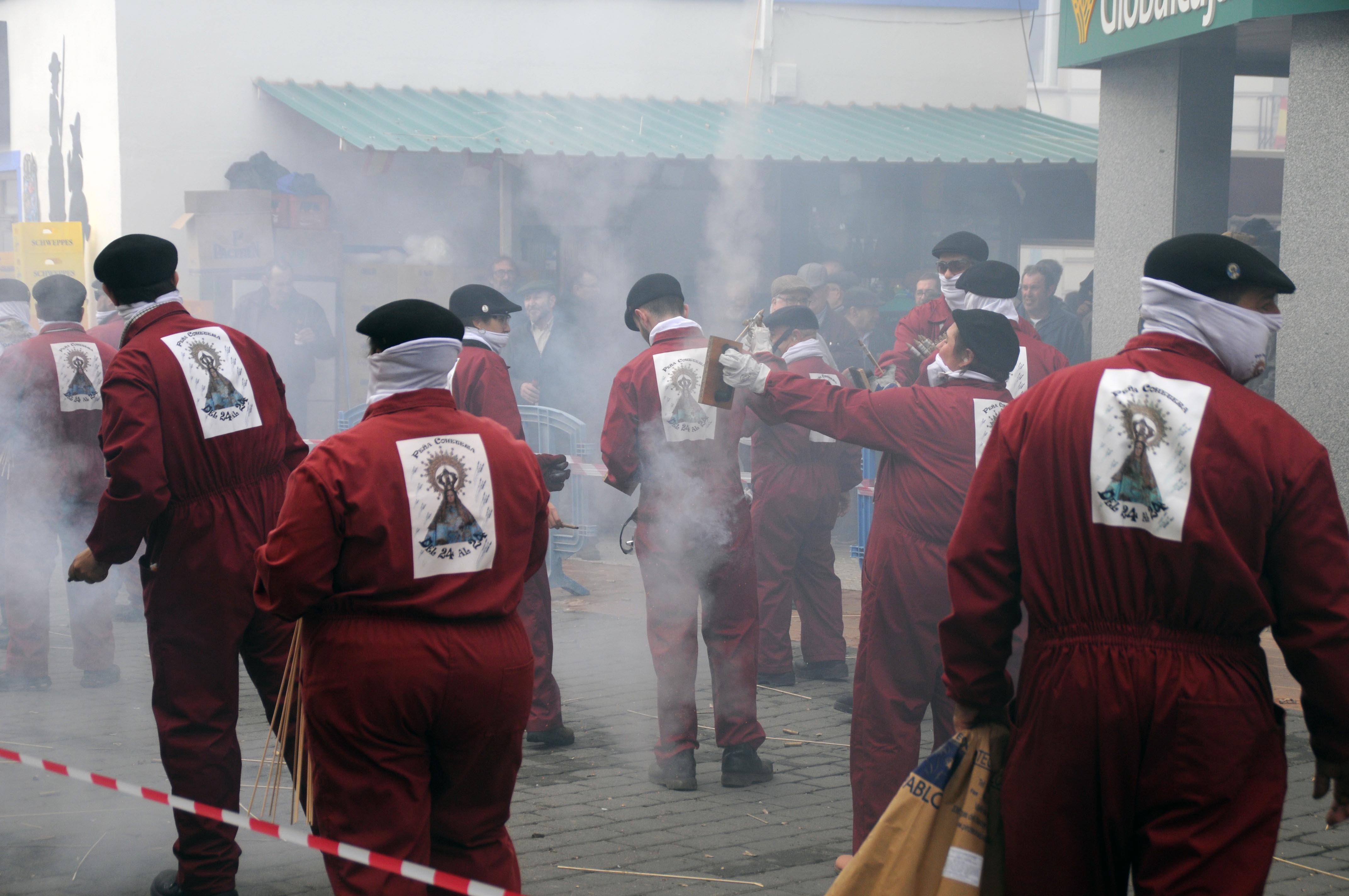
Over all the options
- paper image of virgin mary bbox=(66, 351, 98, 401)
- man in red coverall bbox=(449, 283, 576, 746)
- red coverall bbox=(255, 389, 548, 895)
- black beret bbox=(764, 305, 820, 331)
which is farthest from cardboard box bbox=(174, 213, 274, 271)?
red coverall bbox=(255, 389, 548, 895)

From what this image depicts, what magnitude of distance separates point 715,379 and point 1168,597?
223 cm

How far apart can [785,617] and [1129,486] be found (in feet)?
14.0

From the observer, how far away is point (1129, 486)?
2613mm

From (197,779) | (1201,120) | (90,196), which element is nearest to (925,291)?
(1201,120)

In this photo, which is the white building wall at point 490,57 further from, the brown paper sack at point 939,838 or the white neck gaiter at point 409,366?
the brown paper sack at point 939,838

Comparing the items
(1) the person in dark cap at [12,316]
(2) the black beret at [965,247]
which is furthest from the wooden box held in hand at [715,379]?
(1) the person in dark cap at [12,316]

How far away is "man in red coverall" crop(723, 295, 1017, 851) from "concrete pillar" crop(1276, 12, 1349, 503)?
3.36 m

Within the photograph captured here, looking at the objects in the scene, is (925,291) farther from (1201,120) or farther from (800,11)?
(800,11)

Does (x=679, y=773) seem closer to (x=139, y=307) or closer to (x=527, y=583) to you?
(x=527, y=583)

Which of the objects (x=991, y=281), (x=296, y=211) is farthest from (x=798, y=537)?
(x=296, y=211)

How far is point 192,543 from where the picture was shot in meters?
3.90

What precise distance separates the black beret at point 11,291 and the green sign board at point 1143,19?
6745mm

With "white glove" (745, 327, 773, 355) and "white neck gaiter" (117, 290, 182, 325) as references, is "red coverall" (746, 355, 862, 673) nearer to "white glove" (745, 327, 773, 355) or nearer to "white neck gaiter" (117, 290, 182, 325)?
"white glove" (745, 327, 773, 355)

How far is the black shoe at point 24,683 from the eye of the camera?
6.59 m
